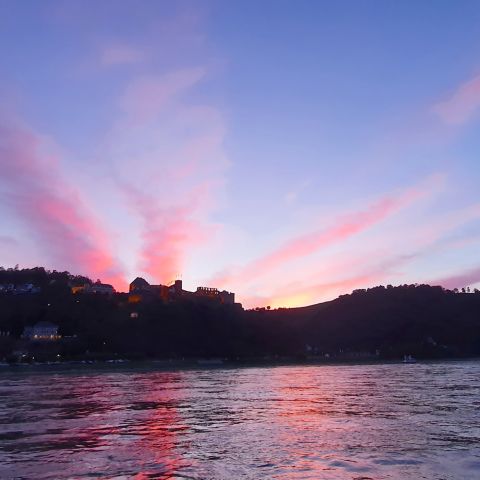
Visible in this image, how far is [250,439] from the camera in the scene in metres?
24.7

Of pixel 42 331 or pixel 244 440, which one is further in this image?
pixel 42 331

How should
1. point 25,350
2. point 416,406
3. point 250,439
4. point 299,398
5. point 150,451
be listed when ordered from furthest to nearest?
point 25,350 < point 299,398 < point 416,406 < point 250,439 < point 150,451

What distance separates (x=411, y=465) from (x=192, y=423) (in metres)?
14.6

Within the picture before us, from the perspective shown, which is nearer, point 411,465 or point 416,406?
point 411,465

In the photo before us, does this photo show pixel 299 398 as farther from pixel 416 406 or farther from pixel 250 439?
pixel 250 439

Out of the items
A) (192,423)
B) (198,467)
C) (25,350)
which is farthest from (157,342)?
(198,467)

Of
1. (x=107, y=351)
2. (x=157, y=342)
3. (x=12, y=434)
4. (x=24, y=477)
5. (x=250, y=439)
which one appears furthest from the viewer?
(x=157, y=342)

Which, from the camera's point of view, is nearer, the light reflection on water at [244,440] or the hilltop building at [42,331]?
the light reflection on water at [244,440]

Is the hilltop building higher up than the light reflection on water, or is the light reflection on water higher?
the hilltop building

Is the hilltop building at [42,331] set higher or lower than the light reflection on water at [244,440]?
higher

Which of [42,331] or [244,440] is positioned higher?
[42,331]

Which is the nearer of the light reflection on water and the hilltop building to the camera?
the light reflection on water

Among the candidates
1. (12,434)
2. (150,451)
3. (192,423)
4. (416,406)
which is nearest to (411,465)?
(150,451)

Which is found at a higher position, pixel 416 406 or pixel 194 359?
pixel 194 359
